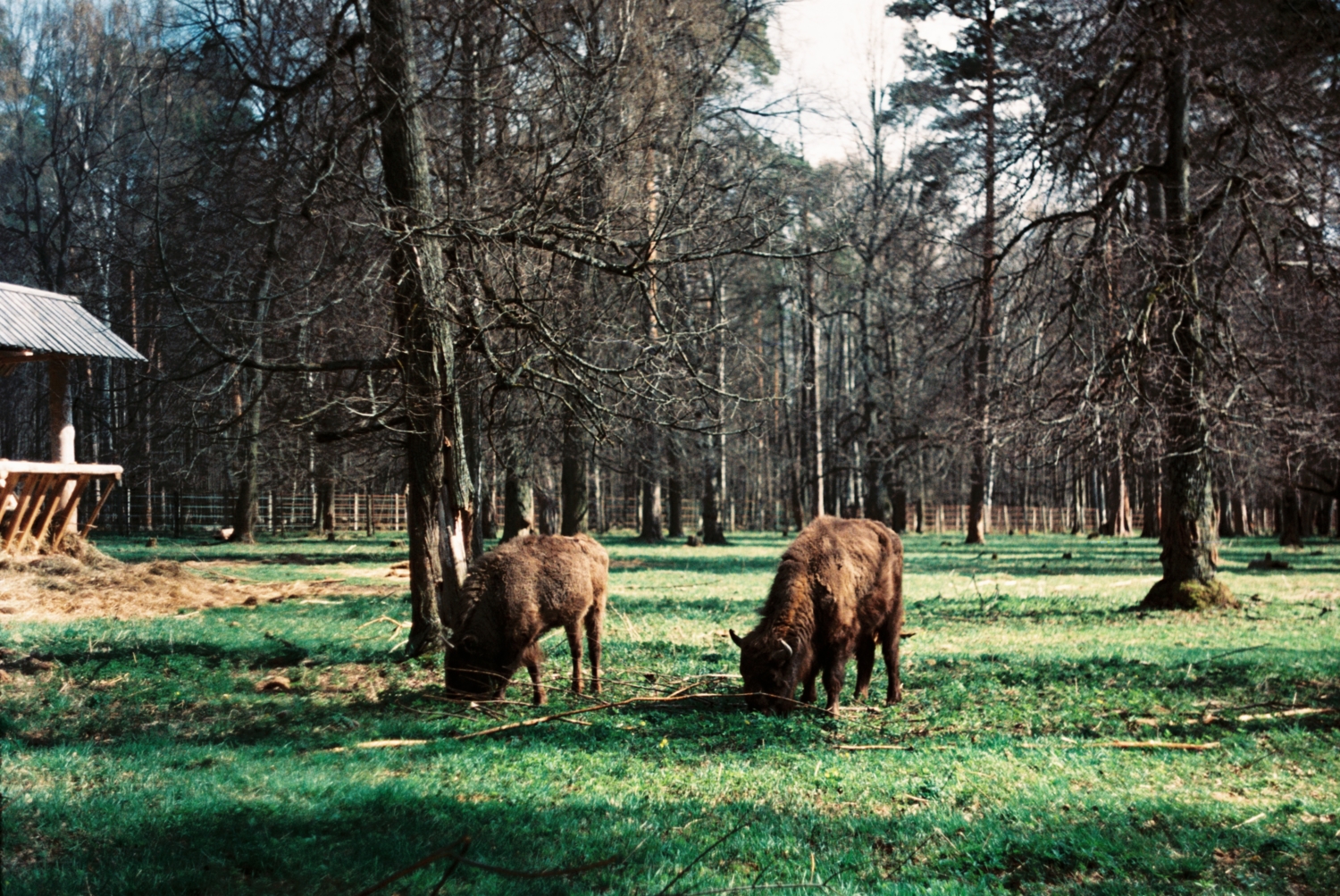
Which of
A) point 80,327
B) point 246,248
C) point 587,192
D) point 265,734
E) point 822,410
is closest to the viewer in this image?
point 265,734

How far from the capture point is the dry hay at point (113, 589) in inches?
549

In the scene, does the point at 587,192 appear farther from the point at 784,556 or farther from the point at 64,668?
the point at 64,668

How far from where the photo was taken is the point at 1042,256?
1497 cm

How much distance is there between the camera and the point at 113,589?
1543 centimetres

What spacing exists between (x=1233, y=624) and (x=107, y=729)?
602 inches

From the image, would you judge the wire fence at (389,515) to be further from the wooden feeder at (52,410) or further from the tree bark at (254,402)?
the wooden feeder at (52,410)

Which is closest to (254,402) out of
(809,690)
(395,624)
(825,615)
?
(395,624)

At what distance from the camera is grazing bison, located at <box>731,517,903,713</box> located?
8.47 meters

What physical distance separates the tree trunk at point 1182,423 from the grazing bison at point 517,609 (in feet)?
33.1

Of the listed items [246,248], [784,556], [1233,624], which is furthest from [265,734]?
[1233,624]

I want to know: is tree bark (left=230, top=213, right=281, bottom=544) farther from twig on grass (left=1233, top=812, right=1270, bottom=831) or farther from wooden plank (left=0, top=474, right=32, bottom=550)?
twig on grass (left=1233, top=812, right=1270, bottom=831)

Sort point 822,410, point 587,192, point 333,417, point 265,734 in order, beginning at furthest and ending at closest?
point 822,410
point 333,417
point 587,192
point 265,734

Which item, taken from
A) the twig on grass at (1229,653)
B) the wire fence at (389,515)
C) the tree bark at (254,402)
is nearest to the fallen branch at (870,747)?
the twig on grass at (1229,653)

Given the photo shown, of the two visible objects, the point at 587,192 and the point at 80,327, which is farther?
the point at 80,327
